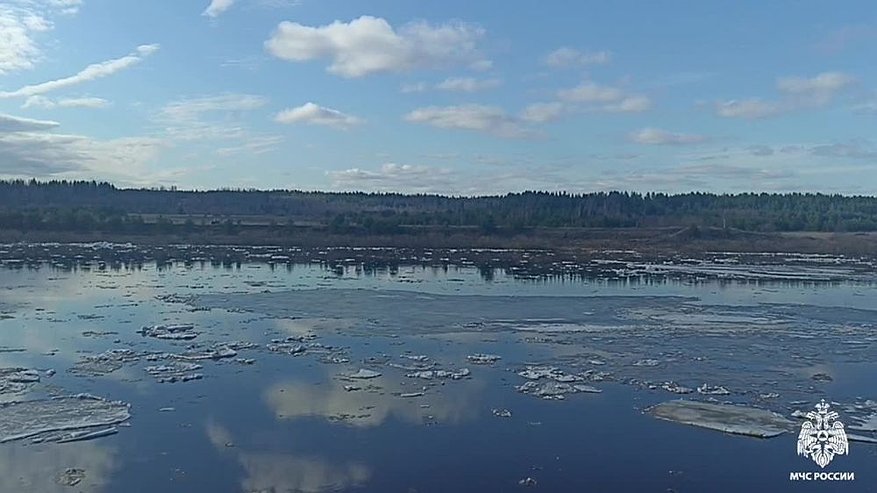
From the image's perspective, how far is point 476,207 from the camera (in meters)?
101

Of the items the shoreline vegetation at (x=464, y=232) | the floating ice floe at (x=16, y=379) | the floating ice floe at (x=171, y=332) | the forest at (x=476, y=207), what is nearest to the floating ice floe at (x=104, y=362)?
the floating ice floe at (x=16, y=379)

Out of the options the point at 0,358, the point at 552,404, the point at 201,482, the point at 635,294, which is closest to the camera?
the point at 201,482

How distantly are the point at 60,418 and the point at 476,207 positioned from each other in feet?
303

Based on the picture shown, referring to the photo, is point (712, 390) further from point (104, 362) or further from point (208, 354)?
point (104, 362)

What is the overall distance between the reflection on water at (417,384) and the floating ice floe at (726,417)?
0.31 meters

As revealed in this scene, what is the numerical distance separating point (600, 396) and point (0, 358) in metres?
8.93

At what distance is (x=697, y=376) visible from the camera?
37.9ft

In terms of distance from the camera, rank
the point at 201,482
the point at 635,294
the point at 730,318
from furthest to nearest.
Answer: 1. the point at 635,294
2. the point at 730,318
3. the point at 201,482

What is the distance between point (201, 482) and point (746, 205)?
354 ft

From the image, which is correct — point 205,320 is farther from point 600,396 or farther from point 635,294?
point 635,294

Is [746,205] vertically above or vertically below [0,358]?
above

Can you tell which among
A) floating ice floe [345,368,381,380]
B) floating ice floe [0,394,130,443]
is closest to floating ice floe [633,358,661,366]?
floating ice floe [345,368,381,380]

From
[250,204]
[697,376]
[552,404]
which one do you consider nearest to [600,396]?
[552,404]

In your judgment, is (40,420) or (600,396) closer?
(40,420)
